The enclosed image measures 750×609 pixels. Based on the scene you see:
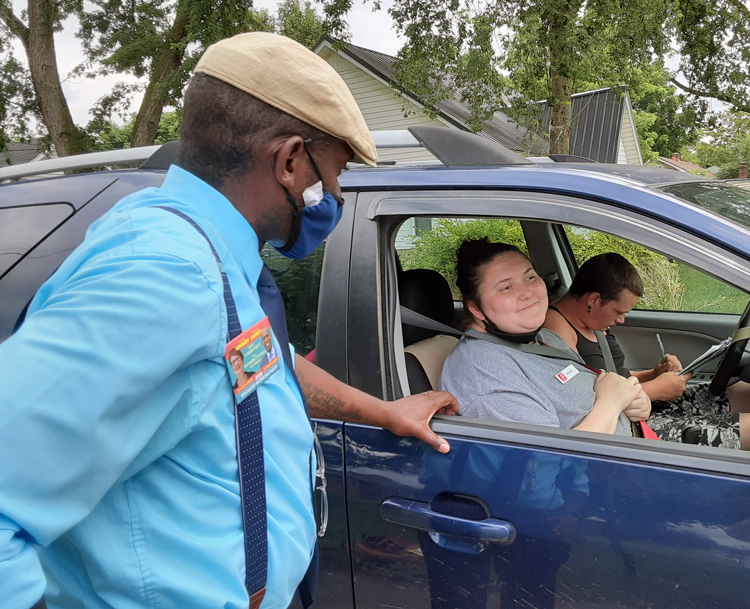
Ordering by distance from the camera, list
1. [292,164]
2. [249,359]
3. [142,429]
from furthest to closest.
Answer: [292,164] < [249,359] < [142,429]

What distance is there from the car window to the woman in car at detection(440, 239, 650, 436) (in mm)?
1400

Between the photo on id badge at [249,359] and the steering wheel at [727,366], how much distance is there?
2.32 metres

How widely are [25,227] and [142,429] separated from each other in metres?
1.62

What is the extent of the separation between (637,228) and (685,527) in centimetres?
71

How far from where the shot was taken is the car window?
6.71 ft

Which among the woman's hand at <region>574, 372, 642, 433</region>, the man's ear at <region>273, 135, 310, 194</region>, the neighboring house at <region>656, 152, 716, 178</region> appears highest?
the neighboring house at <region>656, 152, 716, 178</region>

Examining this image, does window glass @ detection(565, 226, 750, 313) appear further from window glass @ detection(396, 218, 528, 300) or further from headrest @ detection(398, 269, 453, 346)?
headrest @ detection(398, 269, 453, 346)

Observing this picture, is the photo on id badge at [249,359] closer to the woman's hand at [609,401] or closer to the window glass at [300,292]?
the window glass at [300,292]

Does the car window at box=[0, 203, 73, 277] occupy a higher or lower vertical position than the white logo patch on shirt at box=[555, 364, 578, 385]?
higher

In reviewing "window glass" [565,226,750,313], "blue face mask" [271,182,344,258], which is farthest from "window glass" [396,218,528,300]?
"blue face mask" [271,182,344,258]

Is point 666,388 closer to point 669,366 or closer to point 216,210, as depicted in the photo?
point 669,366

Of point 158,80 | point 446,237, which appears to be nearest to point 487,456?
point 446,237

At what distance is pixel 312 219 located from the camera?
3.84 ft

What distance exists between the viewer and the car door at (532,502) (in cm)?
143
